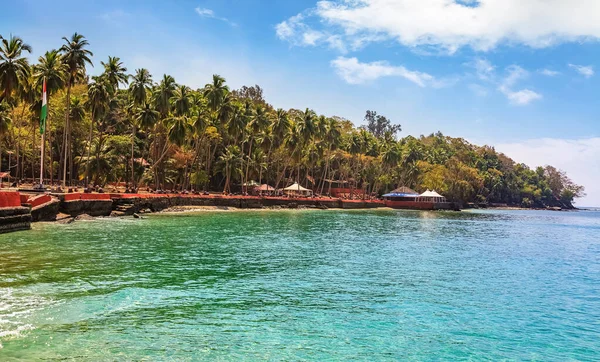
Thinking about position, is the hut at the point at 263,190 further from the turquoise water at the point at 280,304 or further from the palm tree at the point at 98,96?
the turquoise water at the point at 280,304

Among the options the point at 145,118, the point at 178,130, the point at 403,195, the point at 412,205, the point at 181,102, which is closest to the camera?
the point at 145,118

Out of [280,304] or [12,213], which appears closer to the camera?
[280,304]

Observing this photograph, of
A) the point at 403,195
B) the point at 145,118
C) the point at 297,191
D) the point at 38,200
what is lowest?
the point at 38,200

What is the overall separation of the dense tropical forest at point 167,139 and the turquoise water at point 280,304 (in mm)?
32371

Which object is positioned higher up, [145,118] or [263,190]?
[145,118]

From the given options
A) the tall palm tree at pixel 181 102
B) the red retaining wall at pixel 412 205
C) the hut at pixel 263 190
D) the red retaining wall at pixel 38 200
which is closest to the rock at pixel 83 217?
the red retaining wall at pixel 38 200

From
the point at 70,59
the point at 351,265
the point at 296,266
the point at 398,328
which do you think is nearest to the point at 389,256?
the point at 351,265

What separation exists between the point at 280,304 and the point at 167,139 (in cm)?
6089

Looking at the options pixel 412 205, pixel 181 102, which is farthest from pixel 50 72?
pixel 412 205

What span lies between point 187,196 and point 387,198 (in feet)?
228

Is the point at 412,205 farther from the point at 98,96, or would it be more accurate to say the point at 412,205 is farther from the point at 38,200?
the point at 38,200

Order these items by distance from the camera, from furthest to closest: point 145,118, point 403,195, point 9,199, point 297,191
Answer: point 403,195 < point 297,191 < point 145,118 < point 9,199

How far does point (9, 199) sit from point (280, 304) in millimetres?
27386

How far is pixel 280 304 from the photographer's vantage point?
15773 millimetres
